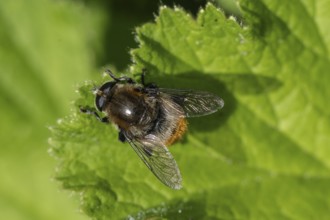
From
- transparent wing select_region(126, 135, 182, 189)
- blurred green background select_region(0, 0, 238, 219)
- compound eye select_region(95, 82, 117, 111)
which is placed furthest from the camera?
blurred green background select_region(0, 0, 238, 219)

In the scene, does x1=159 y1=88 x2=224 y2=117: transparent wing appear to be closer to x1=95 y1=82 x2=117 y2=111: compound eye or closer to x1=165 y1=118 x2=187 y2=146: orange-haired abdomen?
x1=165 y1=118 x2=187 y2=146: orange-haired abdomen

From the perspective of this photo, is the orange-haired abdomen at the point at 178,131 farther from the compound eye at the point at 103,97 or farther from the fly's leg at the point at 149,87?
the compound eye at the point at 103,97

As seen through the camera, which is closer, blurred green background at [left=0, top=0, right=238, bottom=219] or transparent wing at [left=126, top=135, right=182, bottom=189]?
transparent wing at [left=126, top=135, right=182, bottom=189]

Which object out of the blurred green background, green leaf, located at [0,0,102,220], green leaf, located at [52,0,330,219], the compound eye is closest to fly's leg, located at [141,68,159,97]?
green leaf, located at [52,0,330,219]

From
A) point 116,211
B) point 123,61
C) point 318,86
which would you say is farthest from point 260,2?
point 123,61

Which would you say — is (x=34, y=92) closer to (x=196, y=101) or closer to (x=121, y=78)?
(x=121, y=78)
